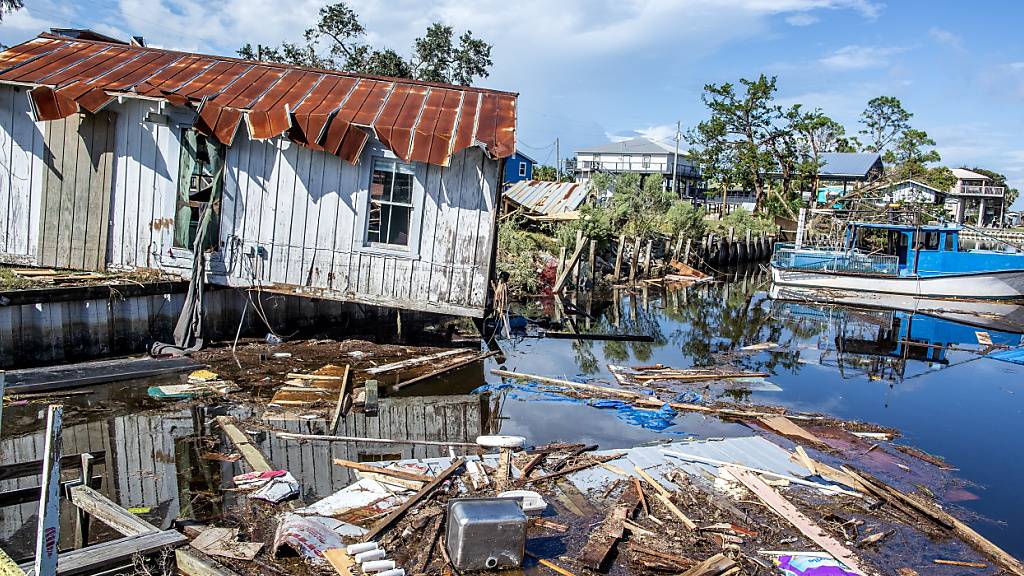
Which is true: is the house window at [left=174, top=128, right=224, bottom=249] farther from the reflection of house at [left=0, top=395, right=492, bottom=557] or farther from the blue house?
the blue house

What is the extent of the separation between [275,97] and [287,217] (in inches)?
90.5

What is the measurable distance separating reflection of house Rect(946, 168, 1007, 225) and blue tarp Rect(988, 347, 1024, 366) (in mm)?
49750

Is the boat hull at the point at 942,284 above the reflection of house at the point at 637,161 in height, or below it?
below

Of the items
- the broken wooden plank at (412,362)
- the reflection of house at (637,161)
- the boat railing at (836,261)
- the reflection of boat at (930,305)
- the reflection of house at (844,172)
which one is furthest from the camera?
the reflection of house at (637,161)

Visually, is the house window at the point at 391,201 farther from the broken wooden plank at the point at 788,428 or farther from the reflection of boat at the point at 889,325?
the reflection of boat at the point at 889,325

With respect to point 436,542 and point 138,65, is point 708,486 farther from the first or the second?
point 138,65

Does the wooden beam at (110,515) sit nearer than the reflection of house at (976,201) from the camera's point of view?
Yes

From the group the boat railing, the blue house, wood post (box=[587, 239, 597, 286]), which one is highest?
the blue house

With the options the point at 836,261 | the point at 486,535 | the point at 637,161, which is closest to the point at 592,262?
the point at 836,261

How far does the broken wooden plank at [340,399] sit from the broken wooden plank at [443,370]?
2.57ft

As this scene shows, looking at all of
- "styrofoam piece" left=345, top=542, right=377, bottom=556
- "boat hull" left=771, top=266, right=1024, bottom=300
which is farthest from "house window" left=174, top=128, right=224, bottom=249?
"boat hull" left=771, top=266, right=1024, bottom=300

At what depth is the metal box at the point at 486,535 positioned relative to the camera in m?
5.81

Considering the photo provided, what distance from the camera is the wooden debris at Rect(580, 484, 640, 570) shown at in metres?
6.28

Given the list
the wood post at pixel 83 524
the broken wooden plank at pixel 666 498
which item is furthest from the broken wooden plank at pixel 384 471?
the wood post at pixel 83 524
